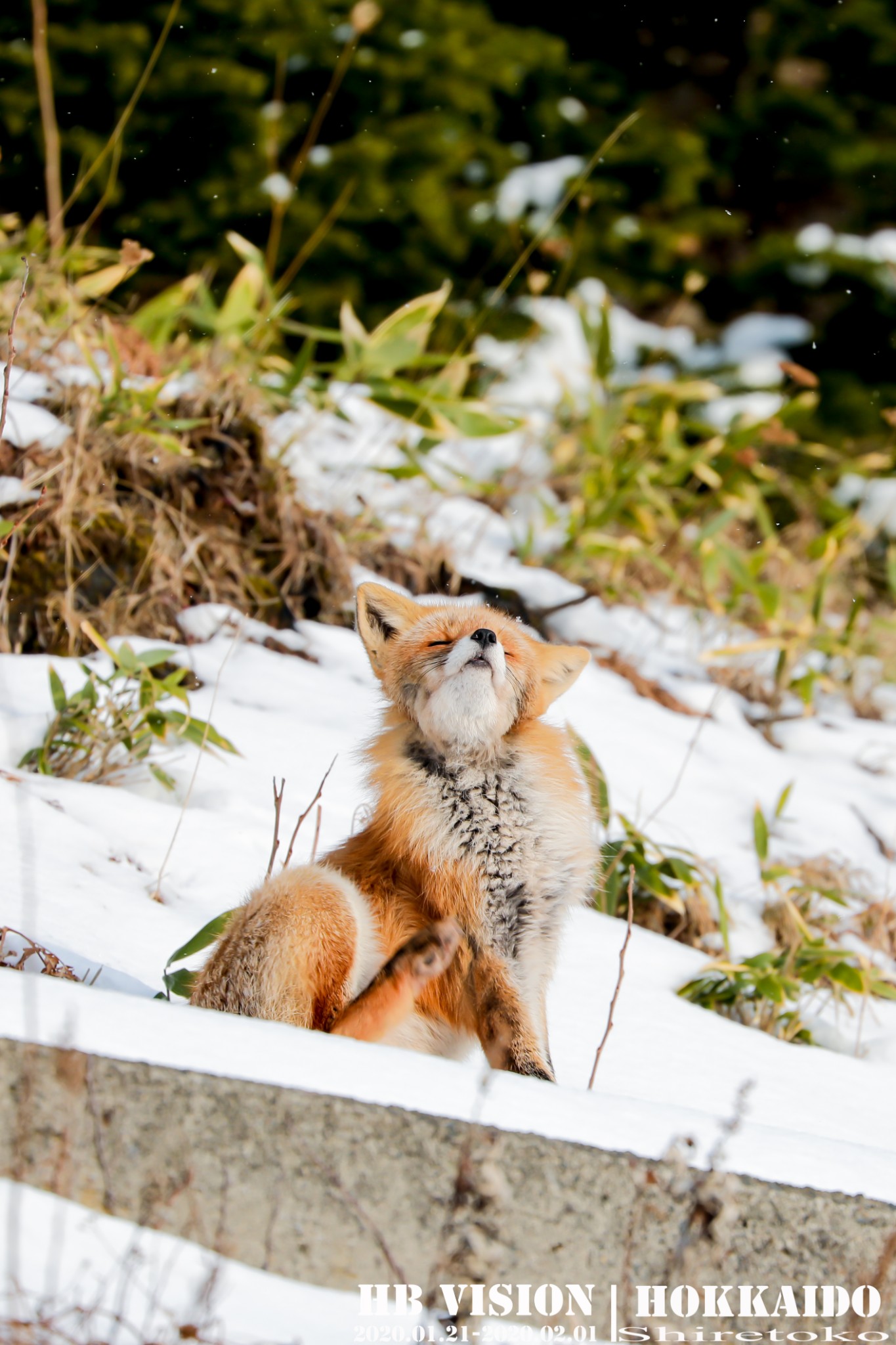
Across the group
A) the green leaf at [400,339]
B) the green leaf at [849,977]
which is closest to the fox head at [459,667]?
the green leaf at [849,977]

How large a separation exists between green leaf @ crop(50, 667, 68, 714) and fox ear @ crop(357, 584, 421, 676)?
1074mm

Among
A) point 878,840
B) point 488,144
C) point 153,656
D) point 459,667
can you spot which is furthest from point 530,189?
point 459,667

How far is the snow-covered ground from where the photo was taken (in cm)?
184

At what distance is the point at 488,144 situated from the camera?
9711 mm

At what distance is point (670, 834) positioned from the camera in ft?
15.5

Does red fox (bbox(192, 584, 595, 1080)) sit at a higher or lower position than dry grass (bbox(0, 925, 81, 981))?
higher

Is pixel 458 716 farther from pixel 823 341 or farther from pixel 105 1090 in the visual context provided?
pixel 823 341

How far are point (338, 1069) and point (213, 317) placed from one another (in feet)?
14.7

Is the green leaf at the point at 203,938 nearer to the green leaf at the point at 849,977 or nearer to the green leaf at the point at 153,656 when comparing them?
the green leaf at the point at 153,656

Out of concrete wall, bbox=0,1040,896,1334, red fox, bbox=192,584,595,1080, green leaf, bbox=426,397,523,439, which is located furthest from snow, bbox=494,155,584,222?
concrete wall, bbox=0,1040,896,1334

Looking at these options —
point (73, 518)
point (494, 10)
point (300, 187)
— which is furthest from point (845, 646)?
point (494, 10)

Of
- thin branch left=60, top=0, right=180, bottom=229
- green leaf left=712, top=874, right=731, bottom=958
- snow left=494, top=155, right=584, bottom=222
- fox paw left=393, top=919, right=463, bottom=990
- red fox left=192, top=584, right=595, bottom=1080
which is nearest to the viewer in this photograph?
fox paw left=393, top=919, right=463, bottom=990

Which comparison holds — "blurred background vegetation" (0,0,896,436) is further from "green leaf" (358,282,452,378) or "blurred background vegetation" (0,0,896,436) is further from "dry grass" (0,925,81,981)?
"dry grass" (0,925,81,981)

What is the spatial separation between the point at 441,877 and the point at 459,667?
45cm
